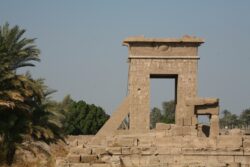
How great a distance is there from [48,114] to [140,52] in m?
5.48

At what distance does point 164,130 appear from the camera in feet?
47.3

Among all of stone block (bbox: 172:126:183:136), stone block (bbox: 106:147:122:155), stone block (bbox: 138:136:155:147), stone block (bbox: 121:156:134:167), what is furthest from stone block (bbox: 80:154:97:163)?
stone block (bbox: 172:126:183:136)

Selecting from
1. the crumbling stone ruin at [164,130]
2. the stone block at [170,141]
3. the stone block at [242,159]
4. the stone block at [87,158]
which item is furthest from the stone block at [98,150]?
the stone block at [242,159]

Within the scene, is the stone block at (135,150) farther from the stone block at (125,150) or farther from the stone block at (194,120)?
the stone block at (194,120)

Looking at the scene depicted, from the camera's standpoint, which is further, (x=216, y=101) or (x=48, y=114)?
(x=48, y=114)

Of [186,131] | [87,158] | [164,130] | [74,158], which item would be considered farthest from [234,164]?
[74,158]

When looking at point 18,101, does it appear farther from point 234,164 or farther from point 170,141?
point 234,164

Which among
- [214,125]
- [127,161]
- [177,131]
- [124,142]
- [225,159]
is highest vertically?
[214,125]

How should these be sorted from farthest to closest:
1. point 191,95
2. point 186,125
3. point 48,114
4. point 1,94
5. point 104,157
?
point 191,95
point 48,114
point 1,94
point 186,125
point 104,157

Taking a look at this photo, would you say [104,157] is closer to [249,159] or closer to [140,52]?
[249,159]

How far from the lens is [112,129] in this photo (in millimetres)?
21266

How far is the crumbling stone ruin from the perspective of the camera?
12.0 metres

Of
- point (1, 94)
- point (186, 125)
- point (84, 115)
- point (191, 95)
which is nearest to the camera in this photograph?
point (186, 125)

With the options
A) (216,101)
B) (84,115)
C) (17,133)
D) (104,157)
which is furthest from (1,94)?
(84,115)
